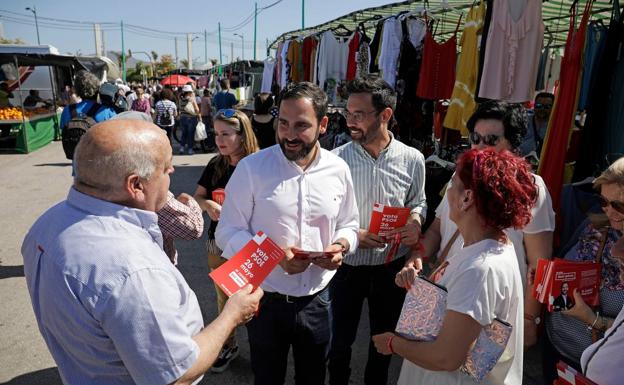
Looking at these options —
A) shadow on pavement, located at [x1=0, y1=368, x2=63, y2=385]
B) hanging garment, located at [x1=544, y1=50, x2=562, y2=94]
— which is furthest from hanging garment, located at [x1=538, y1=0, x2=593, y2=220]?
hanging garment, located at [x1=544, y1=50, x2=562, y2=94]

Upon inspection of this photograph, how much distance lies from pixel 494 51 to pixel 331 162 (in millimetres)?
2683

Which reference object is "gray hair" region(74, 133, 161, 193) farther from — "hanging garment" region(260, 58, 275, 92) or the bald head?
"hanging garment" region(260, 58, 275, 92)

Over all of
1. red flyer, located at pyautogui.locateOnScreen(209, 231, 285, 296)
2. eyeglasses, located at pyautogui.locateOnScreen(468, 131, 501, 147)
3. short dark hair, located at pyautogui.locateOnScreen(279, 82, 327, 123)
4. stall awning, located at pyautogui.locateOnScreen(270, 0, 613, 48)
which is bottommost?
red flyer, located at pyautogui.locateOnScreen(209, 231, 285, 296)

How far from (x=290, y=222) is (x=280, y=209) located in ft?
0.29

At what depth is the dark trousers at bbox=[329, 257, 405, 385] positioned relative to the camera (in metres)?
2.72

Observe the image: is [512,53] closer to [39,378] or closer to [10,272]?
[39,378]

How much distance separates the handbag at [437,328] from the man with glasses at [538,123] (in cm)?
465

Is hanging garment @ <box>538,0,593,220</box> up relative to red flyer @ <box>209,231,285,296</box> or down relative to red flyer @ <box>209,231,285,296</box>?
up

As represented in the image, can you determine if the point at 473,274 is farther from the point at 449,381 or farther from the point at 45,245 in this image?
the point at 45,245

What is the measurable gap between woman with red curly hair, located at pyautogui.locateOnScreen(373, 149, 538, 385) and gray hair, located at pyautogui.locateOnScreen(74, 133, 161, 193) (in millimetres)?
1169

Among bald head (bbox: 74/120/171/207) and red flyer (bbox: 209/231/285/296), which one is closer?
bald head (bbox: 74/120/171/207)

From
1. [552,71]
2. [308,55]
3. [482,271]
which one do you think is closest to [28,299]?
[482,271]

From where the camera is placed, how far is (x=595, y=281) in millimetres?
2064

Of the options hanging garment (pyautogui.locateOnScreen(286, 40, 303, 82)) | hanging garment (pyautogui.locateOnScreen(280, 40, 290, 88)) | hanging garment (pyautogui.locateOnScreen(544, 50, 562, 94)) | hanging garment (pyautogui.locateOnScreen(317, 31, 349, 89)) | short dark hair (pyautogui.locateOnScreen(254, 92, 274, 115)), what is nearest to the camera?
short dark hair (pyautogui.locateOnScreen(254, 92, 274, 115))
